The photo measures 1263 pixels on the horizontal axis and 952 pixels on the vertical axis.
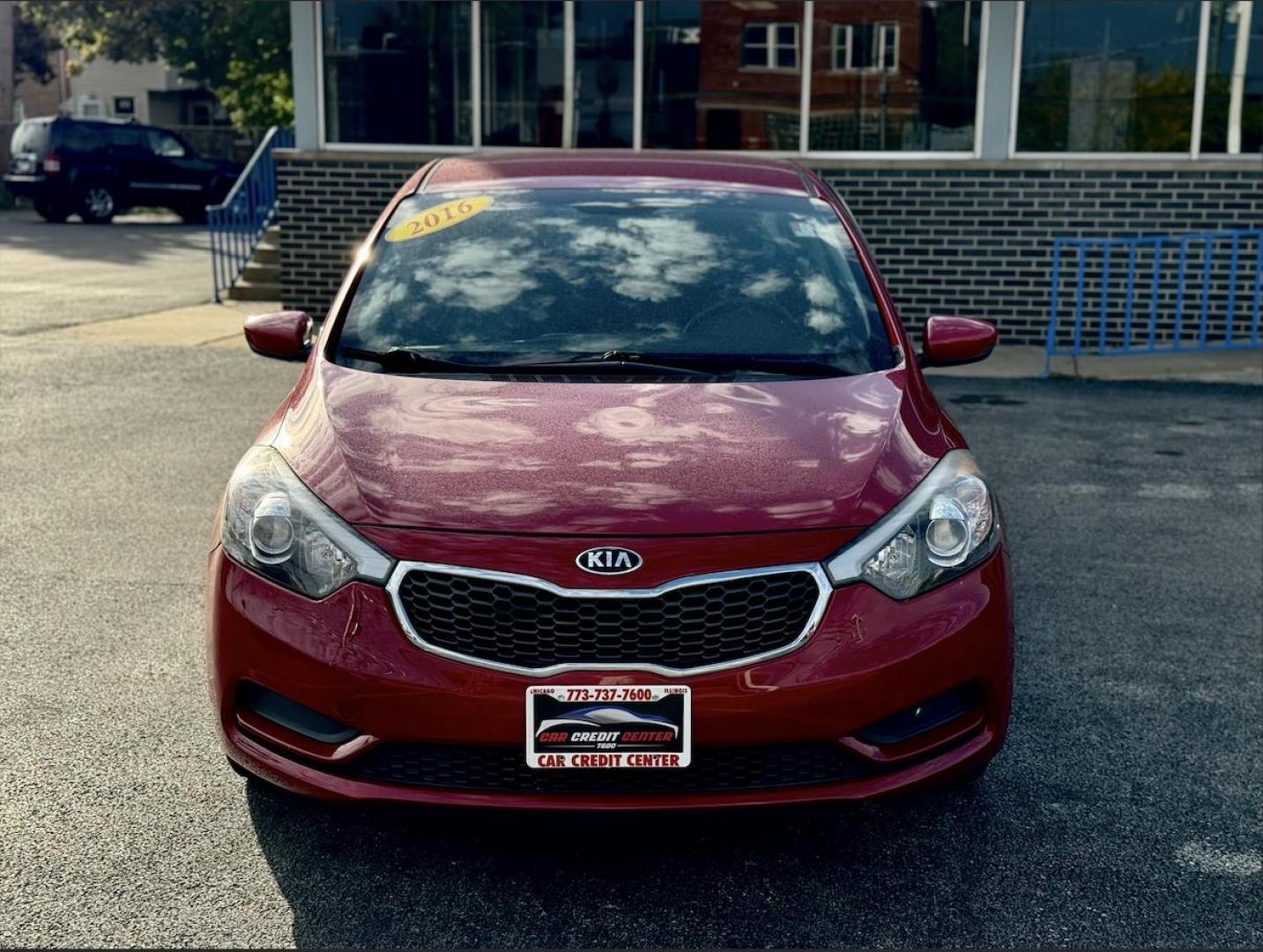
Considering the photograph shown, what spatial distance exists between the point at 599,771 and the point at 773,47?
11.1 metres

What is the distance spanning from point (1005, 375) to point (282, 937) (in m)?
9.23

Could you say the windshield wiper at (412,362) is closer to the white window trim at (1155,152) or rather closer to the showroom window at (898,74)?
the showroom window at (898,74)

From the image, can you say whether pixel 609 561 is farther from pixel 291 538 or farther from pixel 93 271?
pixel 93 271

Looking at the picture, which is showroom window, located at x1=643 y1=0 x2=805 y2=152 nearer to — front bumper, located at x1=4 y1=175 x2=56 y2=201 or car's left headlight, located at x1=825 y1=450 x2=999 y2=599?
car's left headlight, located at x1=825 y1=450 x2=999 y2=599

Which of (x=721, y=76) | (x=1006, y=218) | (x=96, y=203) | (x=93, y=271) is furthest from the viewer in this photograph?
(x=96, y=203)

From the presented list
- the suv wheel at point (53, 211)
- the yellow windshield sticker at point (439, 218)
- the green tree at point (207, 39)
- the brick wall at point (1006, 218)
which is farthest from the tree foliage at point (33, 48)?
the yellow windshield sticker at point (439, 218)

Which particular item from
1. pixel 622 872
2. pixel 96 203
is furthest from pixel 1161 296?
pixel 96 203

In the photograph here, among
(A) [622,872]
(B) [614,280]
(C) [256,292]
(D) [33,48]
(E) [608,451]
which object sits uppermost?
(D) [33,48]

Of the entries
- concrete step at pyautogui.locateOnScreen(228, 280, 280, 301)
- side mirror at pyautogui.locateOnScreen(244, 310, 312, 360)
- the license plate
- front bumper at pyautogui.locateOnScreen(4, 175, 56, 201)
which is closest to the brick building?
concrete step at pyautogui.locateOnScreen(228, 280, 280, 301)

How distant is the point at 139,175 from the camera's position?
31.2m

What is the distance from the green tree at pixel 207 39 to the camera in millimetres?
36000

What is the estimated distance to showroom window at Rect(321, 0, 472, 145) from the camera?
13.6 meters

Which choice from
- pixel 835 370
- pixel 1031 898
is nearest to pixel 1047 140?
pixel 835 370

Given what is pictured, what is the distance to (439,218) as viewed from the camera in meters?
4.94
